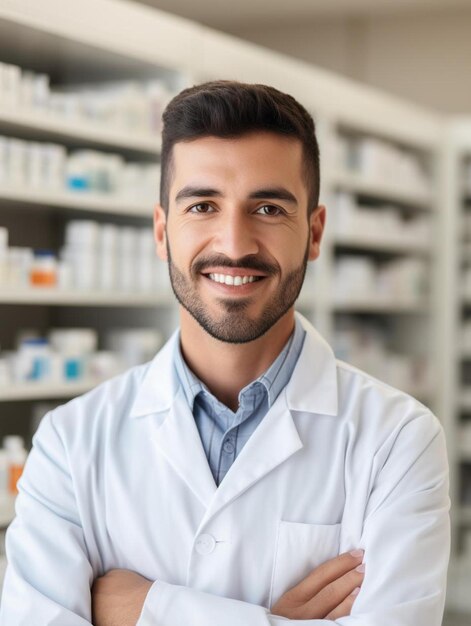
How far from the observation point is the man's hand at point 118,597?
59.3 inches

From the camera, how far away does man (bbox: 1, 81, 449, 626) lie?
1521 mm

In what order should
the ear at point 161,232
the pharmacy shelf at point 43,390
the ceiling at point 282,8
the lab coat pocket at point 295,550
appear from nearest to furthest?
the lab coat pocket at point 295,550 → the ear at point 161,232 → the pharmacy shelf at point 43,390 → the ceiling at point 282,8

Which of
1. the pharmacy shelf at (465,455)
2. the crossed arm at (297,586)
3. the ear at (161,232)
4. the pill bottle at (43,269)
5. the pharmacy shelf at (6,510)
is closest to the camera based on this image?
the crossed arm at (297,586)

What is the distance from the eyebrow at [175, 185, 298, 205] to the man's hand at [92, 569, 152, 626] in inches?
26.6

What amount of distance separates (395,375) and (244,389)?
3648mm

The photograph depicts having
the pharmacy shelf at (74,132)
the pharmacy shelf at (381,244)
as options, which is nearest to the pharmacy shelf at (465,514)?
the pharmacy shelf at (381,244)

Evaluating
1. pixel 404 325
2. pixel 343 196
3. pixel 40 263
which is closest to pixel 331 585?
pixel 40 263

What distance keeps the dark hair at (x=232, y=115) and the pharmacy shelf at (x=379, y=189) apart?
9.59 feet

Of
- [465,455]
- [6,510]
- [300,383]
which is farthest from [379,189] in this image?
[300,383]

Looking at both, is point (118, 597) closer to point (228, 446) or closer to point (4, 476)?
point (228, 446)

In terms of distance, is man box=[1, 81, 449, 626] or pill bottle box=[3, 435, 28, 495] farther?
pill bottle box=[3, 435, 28, 495]

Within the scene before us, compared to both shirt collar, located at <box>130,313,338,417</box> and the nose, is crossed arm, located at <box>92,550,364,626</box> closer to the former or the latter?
shirt collar, located at <box>130,313,338,417</box>

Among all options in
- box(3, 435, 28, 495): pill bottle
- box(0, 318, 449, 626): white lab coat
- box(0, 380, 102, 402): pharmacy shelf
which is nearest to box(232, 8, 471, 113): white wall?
box(0, 380, 102, 402): pharmacy shelf

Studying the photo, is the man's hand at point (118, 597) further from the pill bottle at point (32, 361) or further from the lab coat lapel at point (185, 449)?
the pill bottle at point (32, 361)
